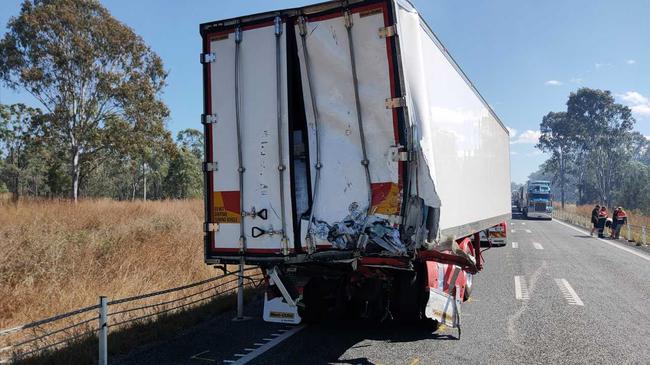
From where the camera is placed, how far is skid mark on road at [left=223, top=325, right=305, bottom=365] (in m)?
4.99

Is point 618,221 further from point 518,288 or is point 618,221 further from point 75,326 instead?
point 75,326

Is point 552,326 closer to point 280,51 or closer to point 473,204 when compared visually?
point 473,204

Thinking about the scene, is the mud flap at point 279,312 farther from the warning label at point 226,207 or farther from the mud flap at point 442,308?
the mud flap at point 442,308

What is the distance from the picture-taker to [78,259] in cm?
899

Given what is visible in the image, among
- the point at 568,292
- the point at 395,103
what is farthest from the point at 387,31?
the point at 568,292

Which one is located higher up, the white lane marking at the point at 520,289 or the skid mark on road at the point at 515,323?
the skid mark on road at the point at 515,323

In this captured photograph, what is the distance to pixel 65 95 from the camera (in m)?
24.9

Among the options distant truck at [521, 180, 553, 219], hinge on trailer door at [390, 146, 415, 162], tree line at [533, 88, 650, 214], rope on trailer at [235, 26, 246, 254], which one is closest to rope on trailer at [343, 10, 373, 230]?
hinge on trailer door at [390, 146, 415, 162]

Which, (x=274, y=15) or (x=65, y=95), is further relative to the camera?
(x=65, y=95)

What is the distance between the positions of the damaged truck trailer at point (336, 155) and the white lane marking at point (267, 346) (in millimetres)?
289

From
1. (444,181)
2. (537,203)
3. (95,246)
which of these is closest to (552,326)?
(444,181)

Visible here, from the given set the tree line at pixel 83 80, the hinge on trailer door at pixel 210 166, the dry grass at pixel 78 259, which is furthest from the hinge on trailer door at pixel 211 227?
the tree line at pixel 83 80

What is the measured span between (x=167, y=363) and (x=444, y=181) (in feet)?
11.4

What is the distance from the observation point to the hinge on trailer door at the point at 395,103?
4422 mm
